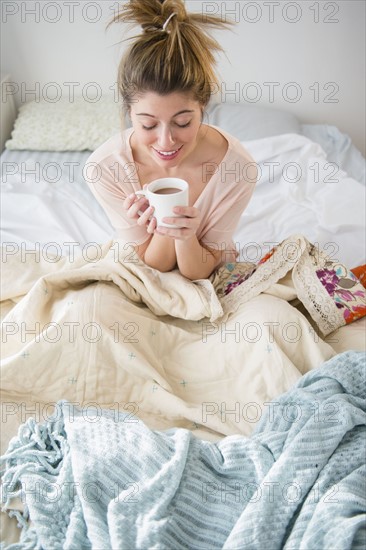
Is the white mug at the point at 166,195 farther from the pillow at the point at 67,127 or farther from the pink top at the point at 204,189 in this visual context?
the pillow at the point at 67,127

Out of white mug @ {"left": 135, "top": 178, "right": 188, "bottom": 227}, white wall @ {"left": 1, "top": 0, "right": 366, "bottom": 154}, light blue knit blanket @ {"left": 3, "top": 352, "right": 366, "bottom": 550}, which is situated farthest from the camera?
white wall @ {"left": 1, "top": 0, "right": 366, "bottom": 154}

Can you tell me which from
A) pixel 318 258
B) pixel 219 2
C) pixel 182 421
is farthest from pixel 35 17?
pixel 182 421

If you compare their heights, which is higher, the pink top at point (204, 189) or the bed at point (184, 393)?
the pink top at point (204, 189)

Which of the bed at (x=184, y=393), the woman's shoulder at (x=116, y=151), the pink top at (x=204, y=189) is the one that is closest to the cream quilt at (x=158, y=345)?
the bed at (x=184, y=393)

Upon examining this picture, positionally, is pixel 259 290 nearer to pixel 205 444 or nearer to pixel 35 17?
pixel 205 444

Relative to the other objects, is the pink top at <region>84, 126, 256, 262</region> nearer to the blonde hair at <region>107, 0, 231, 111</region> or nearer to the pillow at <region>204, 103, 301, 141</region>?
the blonde hair at <region>107, 0, 231, 111</region>

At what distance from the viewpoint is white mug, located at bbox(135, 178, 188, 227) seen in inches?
45.4

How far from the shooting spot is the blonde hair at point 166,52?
1.26 m

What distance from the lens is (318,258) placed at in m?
1.50

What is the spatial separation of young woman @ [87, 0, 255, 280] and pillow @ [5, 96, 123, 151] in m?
0.79

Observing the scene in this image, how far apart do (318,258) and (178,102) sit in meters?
0.51

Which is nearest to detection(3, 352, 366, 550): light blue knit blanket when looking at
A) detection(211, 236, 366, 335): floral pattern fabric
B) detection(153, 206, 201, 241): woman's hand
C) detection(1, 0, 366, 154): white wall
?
detection(211, 236, 366, 335): floral pattern fabric

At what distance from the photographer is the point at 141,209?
1.37 metres

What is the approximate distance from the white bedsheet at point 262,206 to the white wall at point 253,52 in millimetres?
388
